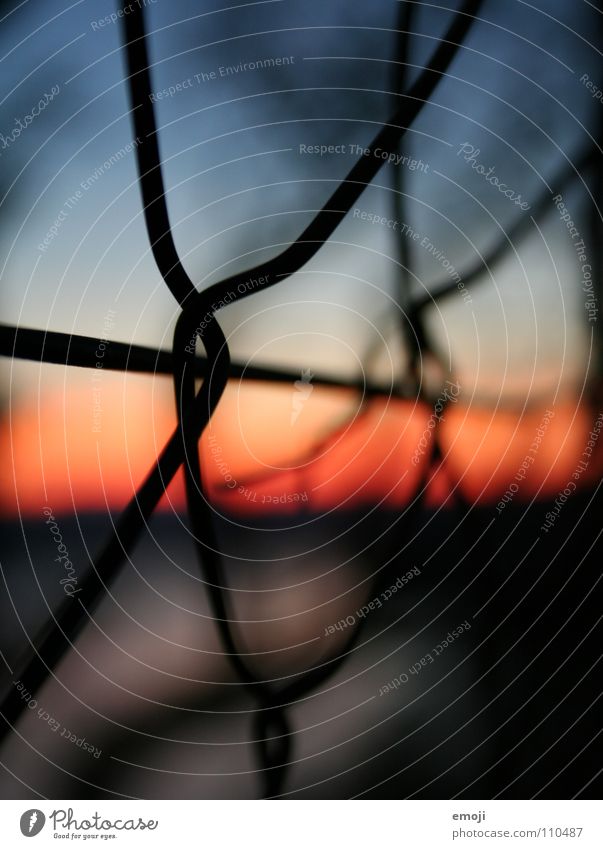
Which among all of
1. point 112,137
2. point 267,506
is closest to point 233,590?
point 267,506

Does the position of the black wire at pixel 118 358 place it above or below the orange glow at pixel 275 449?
above

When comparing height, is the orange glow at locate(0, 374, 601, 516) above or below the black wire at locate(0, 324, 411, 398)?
below

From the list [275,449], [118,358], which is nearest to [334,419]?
[275,449]

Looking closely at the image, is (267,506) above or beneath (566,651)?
above

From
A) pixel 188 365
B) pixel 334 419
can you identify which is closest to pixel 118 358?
pixel 188 365

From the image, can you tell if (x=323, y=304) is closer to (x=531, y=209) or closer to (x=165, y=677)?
(x=531, y=209)

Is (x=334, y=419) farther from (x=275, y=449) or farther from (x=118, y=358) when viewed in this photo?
(x=118, y=358)
